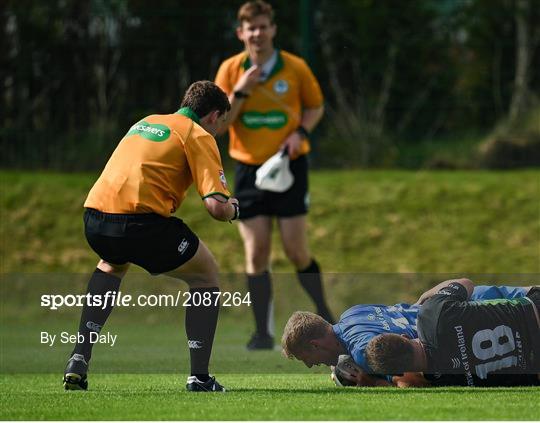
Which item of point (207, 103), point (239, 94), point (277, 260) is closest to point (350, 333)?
point (207, 103)

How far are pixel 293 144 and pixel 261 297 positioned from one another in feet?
3.83

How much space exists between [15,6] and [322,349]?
888 centimetres

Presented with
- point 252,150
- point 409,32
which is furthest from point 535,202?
point 252,150

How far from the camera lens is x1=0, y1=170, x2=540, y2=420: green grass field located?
762 cm

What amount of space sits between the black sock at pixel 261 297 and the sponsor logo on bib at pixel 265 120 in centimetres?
112

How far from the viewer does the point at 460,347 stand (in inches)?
261

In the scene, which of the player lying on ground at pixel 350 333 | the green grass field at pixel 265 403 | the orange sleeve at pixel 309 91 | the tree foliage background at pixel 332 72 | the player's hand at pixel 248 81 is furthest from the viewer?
the tree foliage background at pixel 332 72

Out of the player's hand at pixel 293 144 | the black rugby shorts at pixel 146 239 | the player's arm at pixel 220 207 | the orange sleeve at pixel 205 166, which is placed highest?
the orange sleeve at pixel 205 166

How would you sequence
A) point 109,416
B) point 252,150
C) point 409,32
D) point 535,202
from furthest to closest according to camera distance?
point 409,32
point 535,202
point 252,150
point 109,416

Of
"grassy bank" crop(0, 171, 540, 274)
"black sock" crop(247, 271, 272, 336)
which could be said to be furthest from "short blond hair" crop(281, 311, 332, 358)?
"grassy bank" crop(0, 171, 540, 274)

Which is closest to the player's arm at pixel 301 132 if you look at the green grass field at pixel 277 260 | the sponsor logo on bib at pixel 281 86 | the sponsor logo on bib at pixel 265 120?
the sponsor logo on bib at pixel 265 120

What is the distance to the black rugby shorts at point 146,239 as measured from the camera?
6613 mm

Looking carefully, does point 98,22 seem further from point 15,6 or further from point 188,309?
point 188,309

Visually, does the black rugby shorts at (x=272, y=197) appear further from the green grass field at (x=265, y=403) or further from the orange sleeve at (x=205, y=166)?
the orange sleeve at (x=205, y=166)
